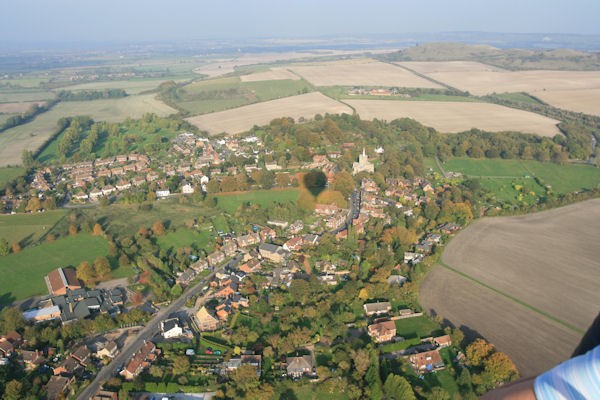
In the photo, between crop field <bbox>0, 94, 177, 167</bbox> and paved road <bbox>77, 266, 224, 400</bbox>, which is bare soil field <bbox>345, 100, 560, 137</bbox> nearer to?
crop field <bbox>0, 94, 177, 167</bbox>

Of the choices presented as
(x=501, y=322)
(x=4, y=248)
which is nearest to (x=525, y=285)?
(x=501, y=322)

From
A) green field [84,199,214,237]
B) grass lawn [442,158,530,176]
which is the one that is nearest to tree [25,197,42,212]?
green field [84,199,214,237]

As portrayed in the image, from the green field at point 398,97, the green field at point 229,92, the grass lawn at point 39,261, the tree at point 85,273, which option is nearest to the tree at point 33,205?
the grass lawn at point 39,261

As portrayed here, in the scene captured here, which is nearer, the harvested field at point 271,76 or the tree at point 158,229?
the tree at point 158,229

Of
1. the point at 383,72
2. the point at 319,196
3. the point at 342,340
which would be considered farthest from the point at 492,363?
the point at 383,72

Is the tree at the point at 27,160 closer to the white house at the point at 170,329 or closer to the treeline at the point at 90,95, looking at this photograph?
the white house at the point at 170,329
